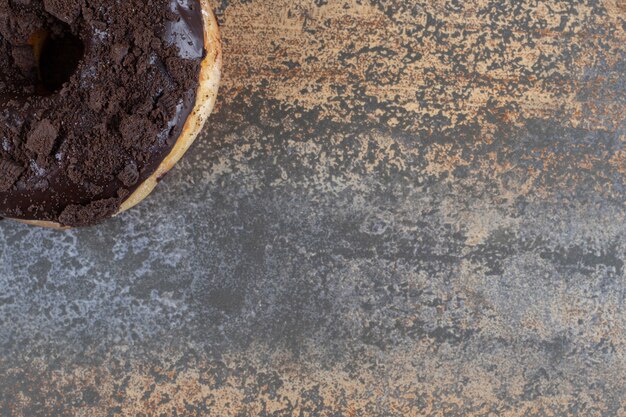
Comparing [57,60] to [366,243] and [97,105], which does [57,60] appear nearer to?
[97,105]

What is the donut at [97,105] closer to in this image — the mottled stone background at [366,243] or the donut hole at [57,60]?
the donut hole at [57,60]

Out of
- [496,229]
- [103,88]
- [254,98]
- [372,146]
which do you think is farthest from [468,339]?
[103,88]

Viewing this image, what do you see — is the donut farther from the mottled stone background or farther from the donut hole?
the mottled stone background

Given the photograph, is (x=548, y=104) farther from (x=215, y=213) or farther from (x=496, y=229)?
(x=215, y=213)

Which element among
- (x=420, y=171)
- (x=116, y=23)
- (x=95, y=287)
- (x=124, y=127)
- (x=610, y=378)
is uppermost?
(x=116, y=23)

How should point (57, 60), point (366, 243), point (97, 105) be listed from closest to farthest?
point (97, 105) < point (57, 60) < point (366, 243)

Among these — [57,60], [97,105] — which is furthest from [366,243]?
[57,60]

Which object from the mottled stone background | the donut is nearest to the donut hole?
the donut
